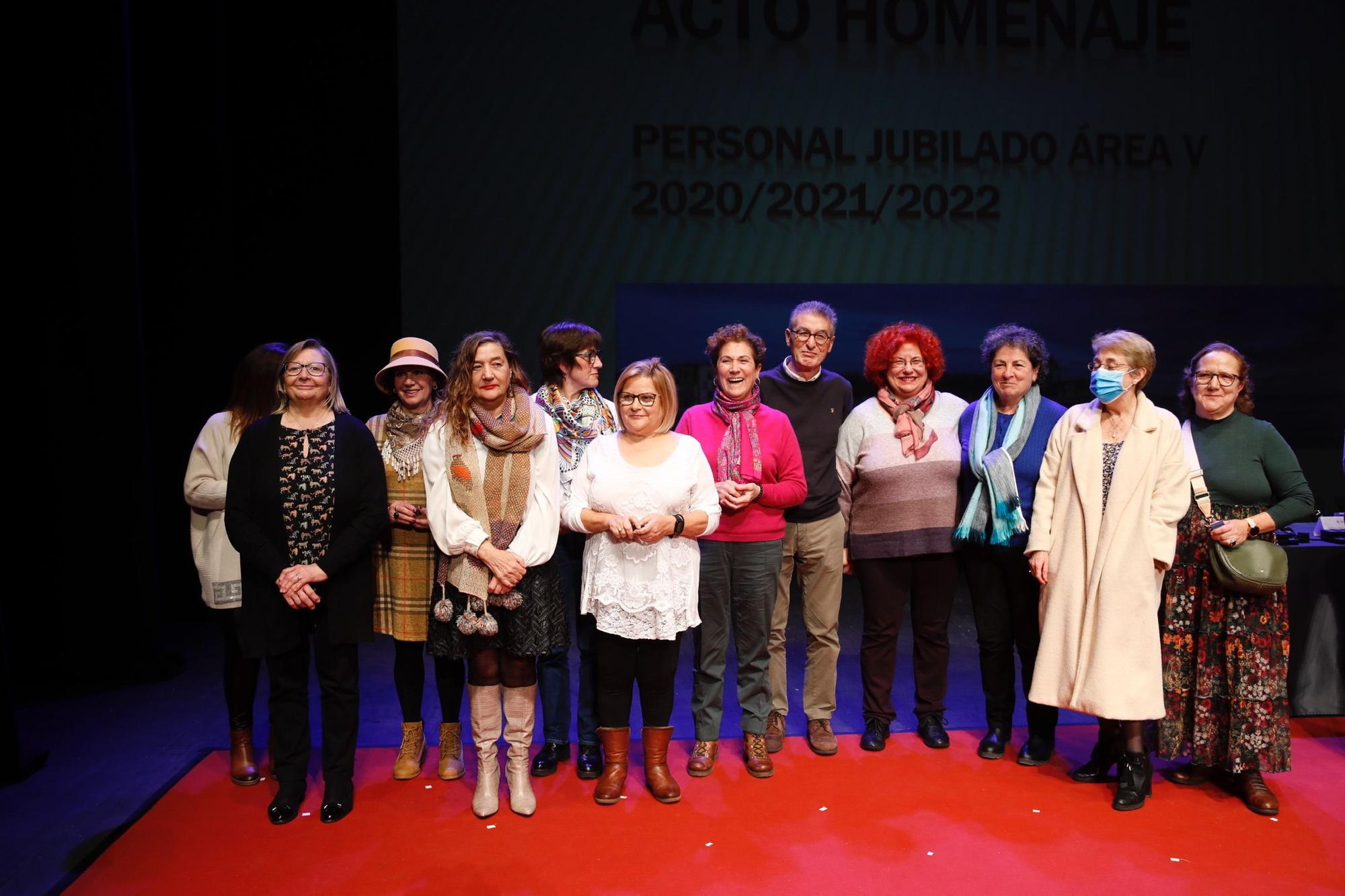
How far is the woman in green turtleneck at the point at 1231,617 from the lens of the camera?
3162 mm

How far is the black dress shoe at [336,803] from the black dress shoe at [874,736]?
191 cm

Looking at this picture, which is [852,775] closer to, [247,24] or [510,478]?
[510,478]

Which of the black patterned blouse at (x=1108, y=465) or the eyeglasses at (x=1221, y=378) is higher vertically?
the eyeglasses at (x=1221, y=378)

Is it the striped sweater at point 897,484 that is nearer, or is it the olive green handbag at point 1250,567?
the olive green handbag at point 1250,567

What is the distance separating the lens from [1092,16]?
20.5ft

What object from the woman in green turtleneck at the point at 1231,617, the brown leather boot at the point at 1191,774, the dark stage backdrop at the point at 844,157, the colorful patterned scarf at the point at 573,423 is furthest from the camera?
the dark stage backdrop at the point at 844,157

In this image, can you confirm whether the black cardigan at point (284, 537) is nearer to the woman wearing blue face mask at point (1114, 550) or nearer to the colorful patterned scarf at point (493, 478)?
the colorful patterned scarf at point (493, 478)

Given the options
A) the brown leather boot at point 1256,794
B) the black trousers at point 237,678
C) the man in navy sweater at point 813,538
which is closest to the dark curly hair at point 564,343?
the man in navy sweater at point 813,538

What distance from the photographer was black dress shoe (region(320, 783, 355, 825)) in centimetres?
309

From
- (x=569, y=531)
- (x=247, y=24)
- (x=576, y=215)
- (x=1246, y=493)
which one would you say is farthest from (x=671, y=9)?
(x=1246, y=493)

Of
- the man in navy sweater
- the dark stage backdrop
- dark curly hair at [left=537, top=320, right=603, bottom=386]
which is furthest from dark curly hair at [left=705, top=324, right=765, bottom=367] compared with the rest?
the dark stage backdrop

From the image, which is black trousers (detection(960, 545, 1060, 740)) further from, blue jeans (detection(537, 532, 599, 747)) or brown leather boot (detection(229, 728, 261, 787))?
brown leather boot (detection(229, 728, 261, 787))

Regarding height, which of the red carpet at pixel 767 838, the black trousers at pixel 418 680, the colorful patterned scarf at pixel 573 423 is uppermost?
the colorful patterned scarf at pixel 573 423

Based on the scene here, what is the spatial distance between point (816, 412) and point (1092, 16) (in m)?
4.35
